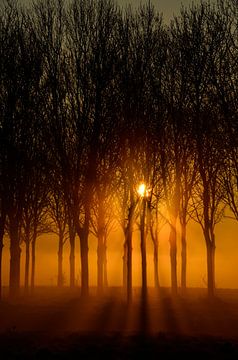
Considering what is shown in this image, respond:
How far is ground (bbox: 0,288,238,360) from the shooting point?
49.9 ft

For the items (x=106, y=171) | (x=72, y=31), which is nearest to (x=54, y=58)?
(x=72, y=31)

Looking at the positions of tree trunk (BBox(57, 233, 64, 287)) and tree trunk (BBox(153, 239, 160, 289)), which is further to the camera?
tree trunk (BBox(57, 233, 64, 287))

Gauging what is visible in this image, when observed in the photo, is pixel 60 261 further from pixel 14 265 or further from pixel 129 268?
pixel 129 268

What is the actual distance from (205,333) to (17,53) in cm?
1534

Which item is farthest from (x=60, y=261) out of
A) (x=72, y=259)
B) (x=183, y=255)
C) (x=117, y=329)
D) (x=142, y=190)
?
(x=117, y=329)

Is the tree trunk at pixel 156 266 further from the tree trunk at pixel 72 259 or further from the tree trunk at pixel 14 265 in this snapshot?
the tree trunk at pixel 14 265

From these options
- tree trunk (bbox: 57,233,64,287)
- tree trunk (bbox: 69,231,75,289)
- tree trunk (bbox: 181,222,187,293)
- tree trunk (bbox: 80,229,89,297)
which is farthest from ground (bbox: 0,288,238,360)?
tree trunk (bbox: 57,233,64,287)

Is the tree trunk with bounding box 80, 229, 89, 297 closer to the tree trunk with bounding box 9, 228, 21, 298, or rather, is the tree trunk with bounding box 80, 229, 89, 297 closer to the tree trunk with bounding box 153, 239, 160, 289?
the tree trunk with bounding box 9, 228, 21, 298

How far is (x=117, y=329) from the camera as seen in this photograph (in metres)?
19.4

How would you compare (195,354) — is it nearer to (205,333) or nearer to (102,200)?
(205,333)

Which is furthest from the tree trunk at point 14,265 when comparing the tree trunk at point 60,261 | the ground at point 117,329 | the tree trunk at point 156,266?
the tree trunk at point 60,261

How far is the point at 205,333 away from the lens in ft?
61.8

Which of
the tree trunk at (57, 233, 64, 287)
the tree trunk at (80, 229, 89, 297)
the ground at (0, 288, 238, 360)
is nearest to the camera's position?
the ground at (0, 288, 238, 360)

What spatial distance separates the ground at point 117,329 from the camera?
1520cm
